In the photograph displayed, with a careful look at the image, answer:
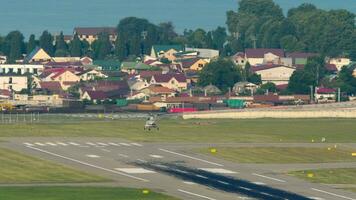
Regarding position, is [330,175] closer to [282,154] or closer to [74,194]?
[282,154]

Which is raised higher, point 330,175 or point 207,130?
point 207,130

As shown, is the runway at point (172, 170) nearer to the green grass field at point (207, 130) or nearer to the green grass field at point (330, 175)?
the green grass field at point (330, 175)

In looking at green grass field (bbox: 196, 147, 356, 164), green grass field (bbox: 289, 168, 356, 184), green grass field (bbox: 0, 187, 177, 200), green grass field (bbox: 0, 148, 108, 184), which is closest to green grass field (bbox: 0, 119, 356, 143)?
green grass field (bbox: 196, 147, 356, 164)

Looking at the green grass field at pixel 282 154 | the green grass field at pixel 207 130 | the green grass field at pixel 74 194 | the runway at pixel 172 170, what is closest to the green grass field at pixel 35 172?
the runway at pixel 172 170

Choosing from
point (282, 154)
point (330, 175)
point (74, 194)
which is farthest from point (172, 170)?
point (282, 154)

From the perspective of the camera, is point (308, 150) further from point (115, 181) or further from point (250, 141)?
point (115, 181)

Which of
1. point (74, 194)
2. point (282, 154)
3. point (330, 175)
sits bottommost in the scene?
point (74, 194)
